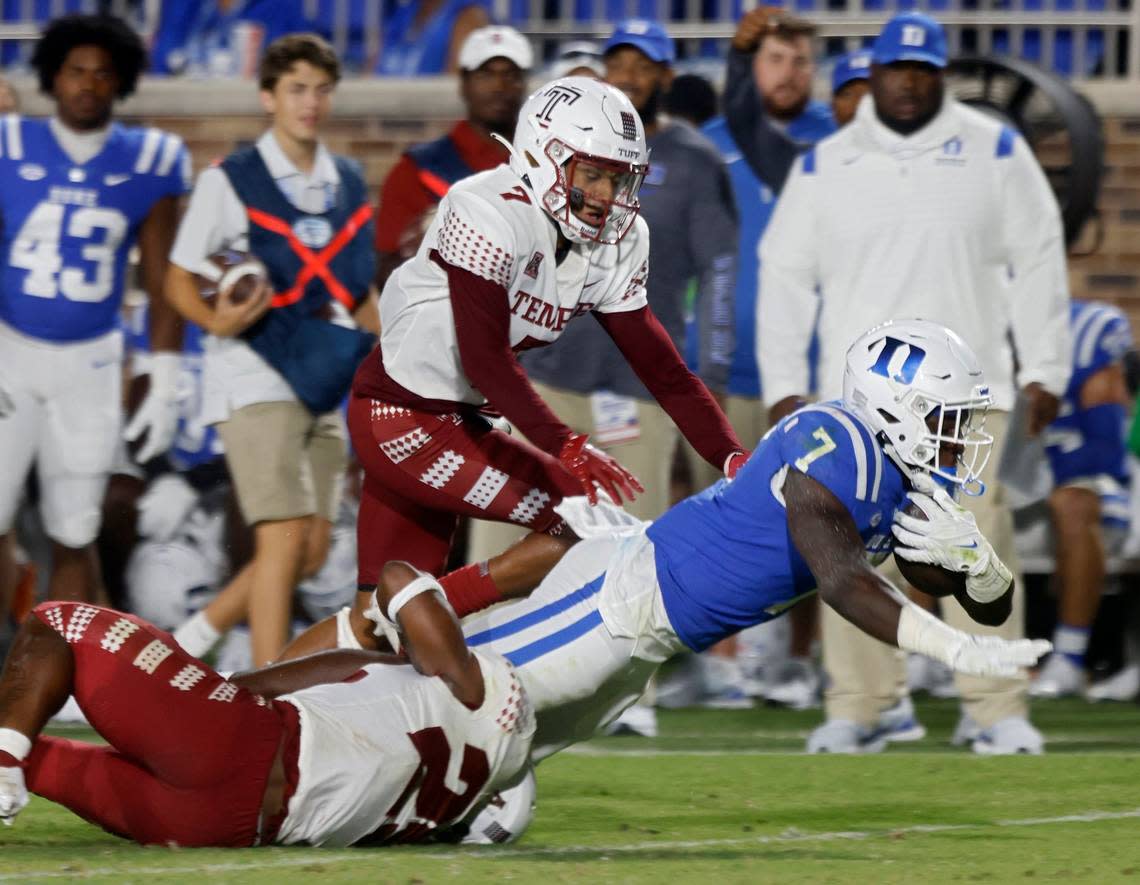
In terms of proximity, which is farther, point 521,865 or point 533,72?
point 533,72

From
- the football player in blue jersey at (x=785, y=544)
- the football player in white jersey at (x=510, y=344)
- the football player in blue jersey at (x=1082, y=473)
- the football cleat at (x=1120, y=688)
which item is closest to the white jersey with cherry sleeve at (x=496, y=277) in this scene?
the football player in white jersey at (x=510, y=344)

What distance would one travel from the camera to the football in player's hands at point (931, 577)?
5.28 meters

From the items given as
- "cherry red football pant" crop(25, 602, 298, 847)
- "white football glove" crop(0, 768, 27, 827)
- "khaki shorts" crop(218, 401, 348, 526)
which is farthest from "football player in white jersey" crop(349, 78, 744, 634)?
"white football glove" crop(0, 768, 27, 827)

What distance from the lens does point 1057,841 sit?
5340 millimetres

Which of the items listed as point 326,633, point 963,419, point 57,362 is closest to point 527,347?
point 326,633

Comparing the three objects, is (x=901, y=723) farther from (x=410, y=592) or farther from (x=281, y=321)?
(x=410, y=592)

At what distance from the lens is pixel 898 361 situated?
5.28 m

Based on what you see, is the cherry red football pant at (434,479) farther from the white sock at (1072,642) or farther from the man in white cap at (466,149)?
the white sock at (1072,642)

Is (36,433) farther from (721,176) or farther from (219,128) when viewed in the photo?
(219,128)

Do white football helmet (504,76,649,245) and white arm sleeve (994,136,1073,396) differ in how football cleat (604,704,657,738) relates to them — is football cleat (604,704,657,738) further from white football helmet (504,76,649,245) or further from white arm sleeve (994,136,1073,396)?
white football helmet (504,76,649,245)

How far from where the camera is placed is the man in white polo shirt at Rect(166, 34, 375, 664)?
7.41 m

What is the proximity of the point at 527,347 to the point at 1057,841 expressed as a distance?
1817 millimetres

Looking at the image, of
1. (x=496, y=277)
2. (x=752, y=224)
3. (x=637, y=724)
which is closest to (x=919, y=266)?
(x=752, y=224)

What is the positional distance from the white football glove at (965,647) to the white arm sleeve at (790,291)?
8.78ft
